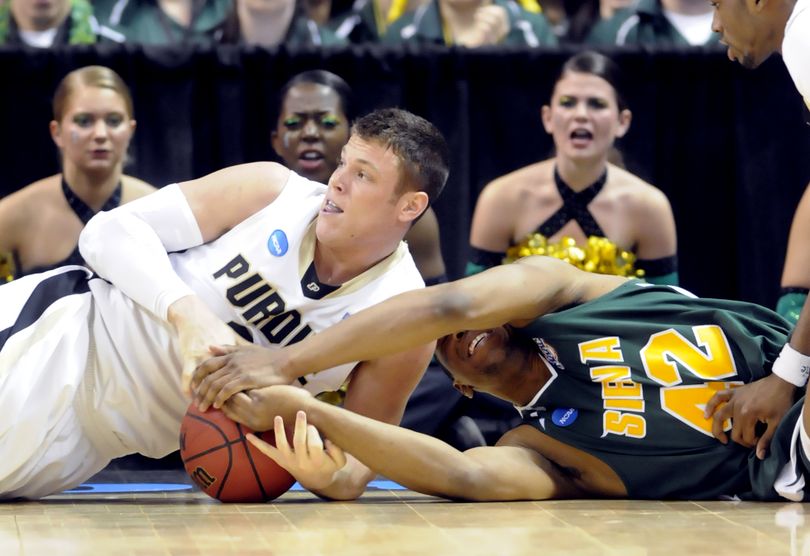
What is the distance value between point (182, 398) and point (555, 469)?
881 millimetres

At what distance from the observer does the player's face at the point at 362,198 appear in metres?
2.87

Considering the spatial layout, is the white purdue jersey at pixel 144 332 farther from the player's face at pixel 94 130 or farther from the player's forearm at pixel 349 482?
the player's face at pixel 94 130

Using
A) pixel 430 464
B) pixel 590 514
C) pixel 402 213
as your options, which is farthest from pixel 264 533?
pixel 402 213

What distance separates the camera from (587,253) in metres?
4.55

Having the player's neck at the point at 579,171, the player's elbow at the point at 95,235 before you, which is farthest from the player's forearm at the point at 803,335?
the player's neck at the point at 579,171

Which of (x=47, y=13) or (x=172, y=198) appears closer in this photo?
(x=172, y=198)

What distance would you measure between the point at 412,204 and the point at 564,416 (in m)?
0.61

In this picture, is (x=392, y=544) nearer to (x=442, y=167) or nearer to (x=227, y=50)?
(x=442, y=167)

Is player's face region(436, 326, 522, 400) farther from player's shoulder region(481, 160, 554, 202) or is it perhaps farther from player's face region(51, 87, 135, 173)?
player's face region(51, 87, 135, 173)

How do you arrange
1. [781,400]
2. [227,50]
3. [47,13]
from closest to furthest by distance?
[781,400] → [227,50] → [47,13]

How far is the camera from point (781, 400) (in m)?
2.75

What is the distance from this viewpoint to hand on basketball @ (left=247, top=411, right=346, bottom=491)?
2.59 meters

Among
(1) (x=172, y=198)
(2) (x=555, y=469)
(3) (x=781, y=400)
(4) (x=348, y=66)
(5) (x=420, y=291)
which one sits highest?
(4) (x=348, y=66)

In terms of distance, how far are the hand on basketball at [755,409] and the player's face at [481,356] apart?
18.9 inches
